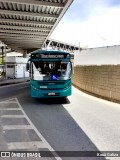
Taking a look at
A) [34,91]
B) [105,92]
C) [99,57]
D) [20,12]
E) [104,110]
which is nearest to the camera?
[104,110]

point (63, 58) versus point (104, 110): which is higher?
point (63, 58)

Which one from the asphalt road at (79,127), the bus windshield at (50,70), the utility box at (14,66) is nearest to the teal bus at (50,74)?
the bus windshield at (50,70)

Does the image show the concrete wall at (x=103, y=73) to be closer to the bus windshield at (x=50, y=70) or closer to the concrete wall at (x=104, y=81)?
the concrete wall at (x=104, y=81)

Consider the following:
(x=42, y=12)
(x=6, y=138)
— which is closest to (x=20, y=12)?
(x=42, y=12)

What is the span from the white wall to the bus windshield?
4.08 metres

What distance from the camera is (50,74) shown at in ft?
50.4

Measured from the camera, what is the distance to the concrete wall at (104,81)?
15086 mm

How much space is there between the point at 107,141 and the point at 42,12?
18.9 meters

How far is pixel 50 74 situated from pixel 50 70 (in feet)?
0.70

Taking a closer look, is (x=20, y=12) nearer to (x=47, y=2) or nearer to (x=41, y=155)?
(x=47, y=2)

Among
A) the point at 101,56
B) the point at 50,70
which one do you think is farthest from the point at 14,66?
the point at 50,70

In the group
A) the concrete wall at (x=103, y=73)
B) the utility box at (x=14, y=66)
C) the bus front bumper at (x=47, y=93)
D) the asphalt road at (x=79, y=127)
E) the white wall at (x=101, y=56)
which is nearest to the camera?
the asphalt road at (x=79, y=127)

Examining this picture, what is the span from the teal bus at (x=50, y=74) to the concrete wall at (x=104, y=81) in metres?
2.14

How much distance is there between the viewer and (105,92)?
16562 millimetres
